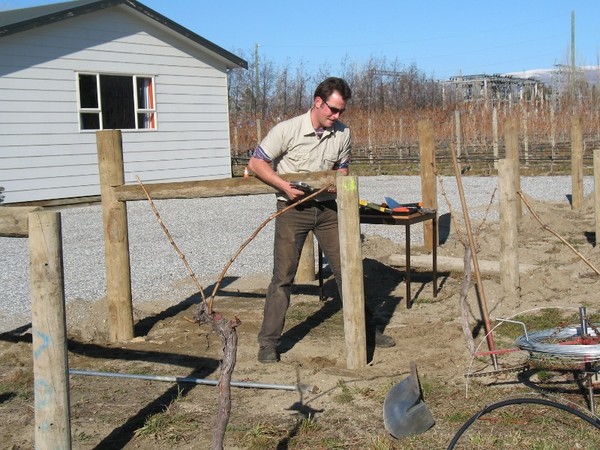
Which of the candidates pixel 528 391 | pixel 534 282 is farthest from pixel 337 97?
pixel 534 282

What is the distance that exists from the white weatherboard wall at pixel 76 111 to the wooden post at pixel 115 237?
379 inches

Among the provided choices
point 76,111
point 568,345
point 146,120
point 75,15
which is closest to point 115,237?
point 568,345

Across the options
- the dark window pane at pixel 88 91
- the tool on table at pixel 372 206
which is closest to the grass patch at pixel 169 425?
the tool on table at pixel 372 206

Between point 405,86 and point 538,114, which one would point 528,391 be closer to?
point 538,114

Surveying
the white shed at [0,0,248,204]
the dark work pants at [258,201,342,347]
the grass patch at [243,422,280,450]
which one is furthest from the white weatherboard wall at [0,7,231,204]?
the grass patch at [243,422,280,450]

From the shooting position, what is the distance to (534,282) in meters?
7.17

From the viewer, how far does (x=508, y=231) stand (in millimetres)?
6805

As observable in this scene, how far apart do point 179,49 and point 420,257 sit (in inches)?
440

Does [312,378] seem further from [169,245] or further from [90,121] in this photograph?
[90,121]

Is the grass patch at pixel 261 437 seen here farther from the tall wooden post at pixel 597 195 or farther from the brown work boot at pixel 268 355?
the tall wooden post at pixel 597 195

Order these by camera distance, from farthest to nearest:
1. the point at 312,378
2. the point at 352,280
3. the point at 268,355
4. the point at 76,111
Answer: the point at 76,111 → the point at 268,355 → the point at 352,280 → the point at 312,378

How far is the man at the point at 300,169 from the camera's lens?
5145mm

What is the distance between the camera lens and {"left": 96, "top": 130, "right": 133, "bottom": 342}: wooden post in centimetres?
578

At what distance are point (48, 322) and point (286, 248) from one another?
231 cm
